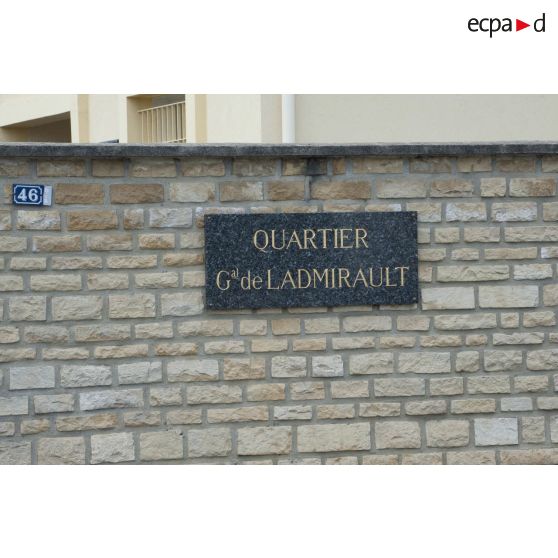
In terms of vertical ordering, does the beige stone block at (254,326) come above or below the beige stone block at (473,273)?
below

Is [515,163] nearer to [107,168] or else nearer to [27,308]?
[107,168]

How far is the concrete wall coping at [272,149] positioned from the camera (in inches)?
249

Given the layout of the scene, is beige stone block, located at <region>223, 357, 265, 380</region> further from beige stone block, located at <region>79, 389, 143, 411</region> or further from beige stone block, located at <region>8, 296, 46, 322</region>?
beige stone block, located at <region>8, 296, 46, 322</region>

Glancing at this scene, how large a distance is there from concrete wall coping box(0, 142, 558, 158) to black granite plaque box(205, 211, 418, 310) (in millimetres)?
377

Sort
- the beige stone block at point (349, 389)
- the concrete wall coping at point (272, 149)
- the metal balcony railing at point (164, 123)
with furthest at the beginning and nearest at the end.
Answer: the metal balcony railing at point (164, 123) < the beige stone block at point (349, 389) < the concrete wall coping at point (272, 149)

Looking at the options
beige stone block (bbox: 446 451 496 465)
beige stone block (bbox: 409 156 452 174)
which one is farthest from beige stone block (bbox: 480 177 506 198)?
beige stone block (bbox: 446 451 496 465)

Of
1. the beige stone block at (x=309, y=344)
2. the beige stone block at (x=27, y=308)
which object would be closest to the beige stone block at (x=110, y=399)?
the beige stone block at (x=27, y=308)

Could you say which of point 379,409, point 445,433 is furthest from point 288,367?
point 445,433

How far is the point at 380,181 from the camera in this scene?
6.50 m

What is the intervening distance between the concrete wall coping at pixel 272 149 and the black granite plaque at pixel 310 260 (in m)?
0.38

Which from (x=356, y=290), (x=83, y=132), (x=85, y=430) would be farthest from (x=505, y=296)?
(x=83, y=132)

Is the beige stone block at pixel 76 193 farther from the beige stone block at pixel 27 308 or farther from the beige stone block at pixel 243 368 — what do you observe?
the beige stone block at pixel 243 368

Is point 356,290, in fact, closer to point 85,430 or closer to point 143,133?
point 85,430

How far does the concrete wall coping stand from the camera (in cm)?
631
